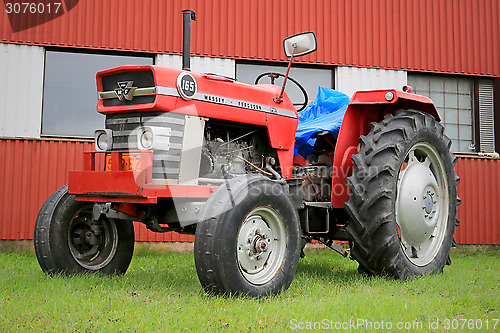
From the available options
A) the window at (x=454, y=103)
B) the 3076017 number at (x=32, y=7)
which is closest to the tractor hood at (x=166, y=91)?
the 3076017 number at (x=32, y=7)

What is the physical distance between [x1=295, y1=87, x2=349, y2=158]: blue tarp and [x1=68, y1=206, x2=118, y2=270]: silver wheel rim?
2.07 m

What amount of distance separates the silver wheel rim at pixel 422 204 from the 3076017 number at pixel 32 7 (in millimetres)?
5514

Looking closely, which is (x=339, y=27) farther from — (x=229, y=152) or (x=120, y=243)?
(x=120, y=243)

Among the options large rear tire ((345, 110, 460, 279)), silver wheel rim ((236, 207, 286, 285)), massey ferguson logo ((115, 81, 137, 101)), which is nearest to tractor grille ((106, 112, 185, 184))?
massey ferguson logo ((115, 81, 137, 101))

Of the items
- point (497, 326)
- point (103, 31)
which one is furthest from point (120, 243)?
point (103, 31)

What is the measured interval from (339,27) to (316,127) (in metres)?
3.65

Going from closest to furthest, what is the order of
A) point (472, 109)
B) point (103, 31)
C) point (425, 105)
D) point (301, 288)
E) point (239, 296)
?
point (239, 296), point (301, 288), point (425, 105), point (103, 31), point (472, 109)

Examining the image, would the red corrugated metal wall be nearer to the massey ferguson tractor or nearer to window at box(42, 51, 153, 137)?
window at box(42, 51, 153, 137)

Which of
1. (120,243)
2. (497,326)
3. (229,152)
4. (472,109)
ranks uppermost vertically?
(472,109)

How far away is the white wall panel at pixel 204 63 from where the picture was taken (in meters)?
7.52

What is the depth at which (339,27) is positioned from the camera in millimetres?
8078

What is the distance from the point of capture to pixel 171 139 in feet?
12.2

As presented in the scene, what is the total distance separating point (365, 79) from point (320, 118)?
3.09m

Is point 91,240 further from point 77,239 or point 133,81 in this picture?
point 133,81
